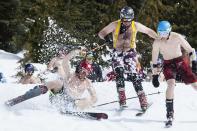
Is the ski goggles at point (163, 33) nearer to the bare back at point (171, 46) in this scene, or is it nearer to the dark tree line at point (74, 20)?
the bare back at point (171, 46)

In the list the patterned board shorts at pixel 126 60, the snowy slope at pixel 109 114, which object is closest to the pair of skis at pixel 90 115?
the snowy slope at pixel 109 114

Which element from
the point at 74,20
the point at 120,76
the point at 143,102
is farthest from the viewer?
the point at 74,20

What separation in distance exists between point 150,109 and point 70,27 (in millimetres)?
11414

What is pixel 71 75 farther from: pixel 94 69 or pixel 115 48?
pixel 94 69

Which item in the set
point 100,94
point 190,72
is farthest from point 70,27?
point 190,72

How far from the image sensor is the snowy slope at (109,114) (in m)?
7.03

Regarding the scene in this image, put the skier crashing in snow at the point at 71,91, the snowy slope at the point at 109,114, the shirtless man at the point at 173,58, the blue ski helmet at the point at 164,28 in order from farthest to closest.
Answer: the skier crashing in snow at the point at 71,91 < the shirtless man at the point at 173,58 < the blue ski helmet at the point at 164,28 < the snowy slope at the point at 109,114

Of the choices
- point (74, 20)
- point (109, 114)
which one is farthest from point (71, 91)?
point (74, 20)

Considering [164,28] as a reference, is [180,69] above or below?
below

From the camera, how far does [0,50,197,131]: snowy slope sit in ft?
23.1

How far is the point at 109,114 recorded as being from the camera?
830cm

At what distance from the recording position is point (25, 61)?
1927 cm

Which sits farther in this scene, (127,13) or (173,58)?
(127,13)

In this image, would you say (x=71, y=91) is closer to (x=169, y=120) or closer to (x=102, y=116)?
(x=102, y=116)
